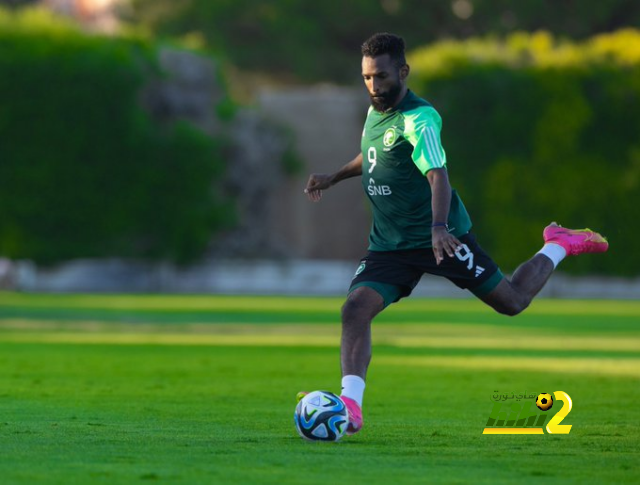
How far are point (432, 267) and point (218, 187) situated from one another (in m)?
40.8

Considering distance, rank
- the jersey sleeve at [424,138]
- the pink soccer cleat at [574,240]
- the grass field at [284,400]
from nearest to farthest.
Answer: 1. the grass field at [284,400]
2. the jersey sleeve at [424,138]
3. the pink soccer cleat at [574,240]

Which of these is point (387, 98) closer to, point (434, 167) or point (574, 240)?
point (434, 167)

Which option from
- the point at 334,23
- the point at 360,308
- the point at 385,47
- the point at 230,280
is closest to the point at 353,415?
the point at 360,308

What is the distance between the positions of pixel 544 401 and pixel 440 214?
4.60ft

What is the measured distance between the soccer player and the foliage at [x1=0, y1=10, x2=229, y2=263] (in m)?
36.1

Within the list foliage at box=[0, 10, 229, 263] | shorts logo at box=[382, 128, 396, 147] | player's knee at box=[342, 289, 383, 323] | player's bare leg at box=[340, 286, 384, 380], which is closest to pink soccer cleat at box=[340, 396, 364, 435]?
player's bare leg at box=[340, 286, 384, 380]

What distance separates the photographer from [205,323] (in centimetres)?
2802

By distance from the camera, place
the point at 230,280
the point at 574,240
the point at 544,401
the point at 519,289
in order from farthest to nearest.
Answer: the point at 230,280 → the point at 574,240 → the point at 519,289 → the point at 544,401

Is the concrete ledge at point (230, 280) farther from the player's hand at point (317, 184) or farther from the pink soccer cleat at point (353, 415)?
the pink soccer cleat at point (353, 415)

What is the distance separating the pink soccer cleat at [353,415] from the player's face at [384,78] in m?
1.70

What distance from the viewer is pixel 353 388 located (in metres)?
9.58

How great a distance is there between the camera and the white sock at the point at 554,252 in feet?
35.4

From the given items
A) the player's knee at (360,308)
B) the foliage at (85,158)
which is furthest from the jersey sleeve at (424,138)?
the foliage at (85,158)

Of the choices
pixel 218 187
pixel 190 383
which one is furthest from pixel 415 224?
pixel 218 187
